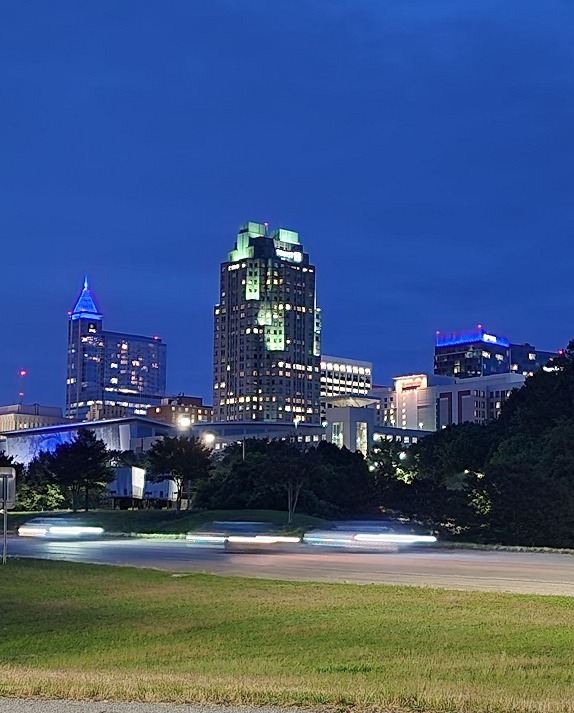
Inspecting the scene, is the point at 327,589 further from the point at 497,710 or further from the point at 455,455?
the point at 455,455

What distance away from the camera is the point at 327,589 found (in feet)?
69.8

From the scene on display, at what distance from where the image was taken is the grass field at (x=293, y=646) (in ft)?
32.5

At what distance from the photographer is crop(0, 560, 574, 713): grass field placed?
9898mm

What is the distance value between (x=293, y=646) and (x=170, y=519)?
178ft

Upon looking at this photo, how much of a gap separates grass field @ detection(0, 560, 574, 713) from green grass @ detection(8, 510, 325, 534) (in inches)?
1323

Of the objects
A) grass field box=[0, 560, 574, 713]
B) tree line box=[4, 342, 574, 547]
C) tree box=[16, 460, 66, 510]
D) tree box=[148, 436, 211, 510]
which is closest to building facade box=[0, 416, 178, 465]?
tree line box=[4, 342, 574, 547]

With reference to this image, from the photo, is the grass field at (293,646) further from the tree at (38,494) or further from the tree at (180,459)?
the tree at (38,494)

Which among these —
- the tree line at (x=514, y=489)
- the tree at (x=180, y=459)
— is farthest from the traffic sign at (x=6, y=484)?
the tree at (x=180, y=459)

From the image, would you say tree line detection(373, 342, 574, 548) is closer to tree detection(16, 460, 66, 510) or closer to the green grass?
the green grass

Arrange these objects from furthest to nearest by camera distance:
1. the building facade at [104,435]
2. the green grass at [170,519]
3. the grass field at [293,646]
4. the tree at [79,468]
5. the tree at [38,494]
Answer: the building facade at [104,435] < the tree at [38,494] < the tree at [79,468] < the green grass at [170,519] < the grass field at [293,646]

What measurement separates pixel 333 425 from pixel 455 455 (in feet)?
268

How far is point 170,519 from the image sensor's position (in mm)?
66812

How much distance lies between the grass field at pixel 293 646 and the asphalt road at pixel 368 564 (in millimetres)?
3649

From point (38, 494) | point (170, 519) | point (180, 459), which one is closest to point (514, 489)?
point (170, 519)
